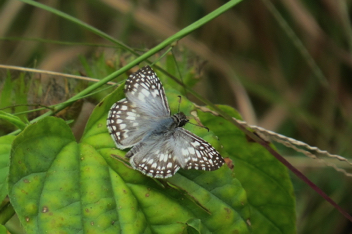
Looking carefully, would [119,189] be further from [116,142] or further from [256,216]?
[256,216]

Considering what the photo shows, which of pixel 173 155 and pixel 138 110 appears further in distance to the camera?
pixel 138 110

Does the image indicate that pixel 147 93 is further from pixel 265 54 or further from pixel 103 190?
pixel 265 54

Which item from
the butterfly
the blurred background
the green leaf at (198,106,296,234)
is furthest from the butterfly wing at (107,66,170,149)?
the blurred background

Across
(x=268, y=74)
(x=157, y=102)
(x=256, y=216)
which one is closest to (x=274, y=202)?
(x=256, y=216)

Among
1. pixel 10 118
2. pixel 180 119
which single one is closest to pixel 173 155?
pixel 180 119

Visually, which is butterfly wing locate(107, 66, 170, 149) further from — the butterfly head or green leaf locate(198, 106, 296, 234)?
green leaf locate(198, 106, 296, 234)

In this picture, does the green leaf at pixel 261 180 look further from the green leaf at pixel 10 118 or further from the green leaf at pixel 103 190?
the green leaf at pixel 10 118
